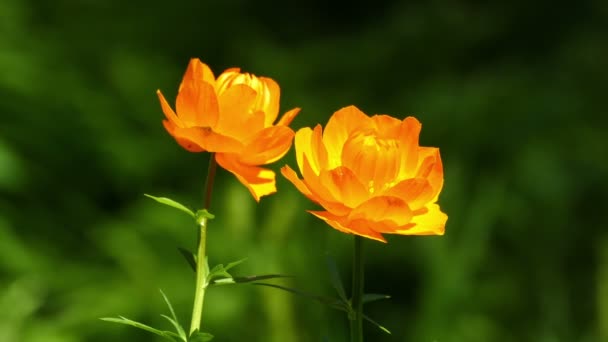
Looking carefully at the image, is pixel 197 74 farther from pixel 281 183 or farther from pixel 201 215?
pixel 281 183

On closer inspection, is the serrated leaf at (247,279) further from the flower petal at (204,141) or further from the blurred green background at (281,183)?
the blurred green background at (281,183)

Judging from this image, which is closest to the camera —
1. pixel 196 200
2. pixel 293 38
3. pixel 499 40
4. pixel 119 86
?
pixel 196 200

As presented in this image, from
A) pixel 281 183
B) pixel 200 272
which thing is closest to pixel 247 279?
pixel 200 272

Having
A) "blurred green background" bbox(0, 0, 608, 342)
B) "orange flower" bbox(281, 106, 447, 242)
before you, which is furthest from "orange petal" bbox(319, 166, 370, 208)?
"blurred green background" bbox(0, 0, 608, 342)

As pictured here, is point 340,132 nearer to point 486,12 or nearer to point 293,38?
point 293,38

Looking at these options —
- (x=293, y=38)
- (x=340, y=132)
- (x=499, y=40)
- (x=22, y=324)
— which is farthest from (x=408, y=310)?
(x=340, y=132)

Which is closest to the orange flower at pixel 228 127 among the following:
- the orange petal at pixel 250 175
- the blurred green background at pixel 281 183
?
the orange petal at pixel 250 175

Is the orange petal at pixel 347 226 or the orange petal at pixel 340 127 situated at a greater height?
the orange petal at pixel 340 127
